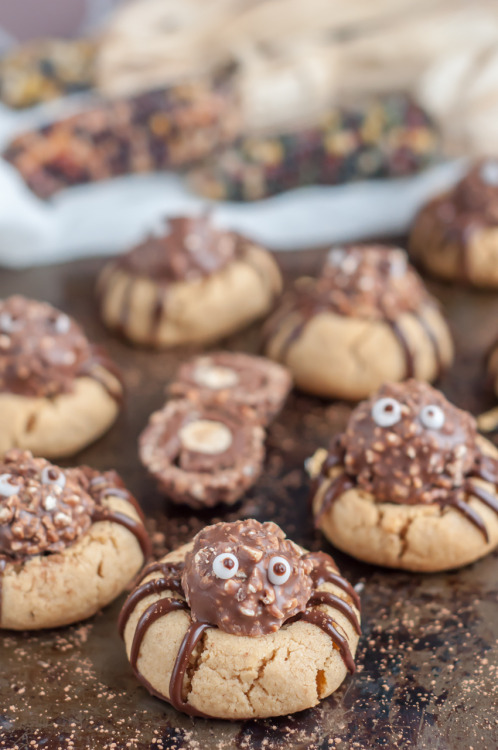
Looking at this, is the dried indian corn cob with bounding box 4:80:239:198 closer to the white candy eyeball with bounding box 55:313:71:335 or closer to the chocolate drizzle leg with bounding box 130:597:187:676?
the white candy eyeball with bounding box 55:313:71:335

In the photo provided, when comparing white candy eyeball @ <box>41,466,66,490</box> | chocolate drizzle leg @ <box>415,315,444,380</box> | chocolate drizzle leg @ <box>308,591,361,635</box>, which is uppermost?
white candy eyeball @ <box>41,466,66,490</box>

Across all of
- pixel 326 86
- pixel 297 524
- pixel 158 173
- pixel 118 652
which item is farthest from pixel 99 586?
pixel 326 86

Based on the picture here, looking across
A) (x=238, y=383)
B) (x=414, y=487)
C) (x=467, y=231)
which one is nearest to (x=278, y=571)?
(x=414, y=487)

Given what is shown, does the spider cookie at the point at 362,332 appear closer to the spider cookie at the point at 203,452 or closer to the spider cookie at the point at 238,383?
the spider cookie at the point at 238,383

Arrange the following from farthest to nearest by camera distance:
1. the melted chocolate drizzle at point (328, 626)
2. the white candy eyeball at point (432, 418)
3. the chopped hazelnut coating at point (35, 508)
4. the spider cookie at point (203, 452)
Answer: the spider cookie at point (203, 452) < the white candy eyeball at point (432, 418) < the chopped hazelnut coating at point (35, 508) < the melted chocolate drizzle at point (328, 626)

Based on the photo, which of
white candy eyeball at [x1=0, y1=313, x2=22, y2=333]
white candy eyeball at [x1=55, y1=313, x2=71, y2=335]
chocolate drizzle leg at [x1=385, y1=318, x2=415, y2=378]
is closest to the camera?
white candy eyeball at [x1=0, y1=313, x2=22, y2=333]

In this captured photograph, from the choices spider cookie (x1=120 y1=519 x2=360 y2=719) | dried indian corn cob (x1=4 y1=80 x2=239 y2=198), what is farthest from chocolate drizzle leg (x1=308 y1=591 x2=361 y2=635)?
dried indian corn cob (x1=4 y1=80 x2=239 y2=198)

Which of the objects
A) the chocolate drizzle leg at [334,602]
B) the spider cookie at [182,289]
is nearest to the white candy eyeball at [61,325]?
the spider cookie at [182,289]
